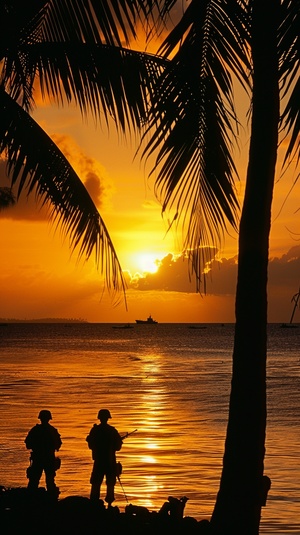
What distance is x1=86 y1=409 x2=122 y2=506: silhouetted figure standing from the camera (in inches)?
507

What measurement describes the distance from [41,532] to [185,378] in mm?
59602

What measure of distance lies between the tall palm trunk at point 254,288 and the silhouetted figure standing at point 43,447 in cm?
492

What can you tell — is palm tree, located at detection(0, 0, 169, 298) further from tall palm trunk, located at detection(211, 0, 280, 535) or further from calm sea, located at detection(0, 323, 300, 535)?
calm sea, located at detection(0, 323, 300, 535)

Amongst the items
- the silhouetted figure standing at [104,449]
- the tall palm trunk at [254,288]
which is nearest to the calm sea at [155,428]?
the silhouetted figure standing at [104,449]

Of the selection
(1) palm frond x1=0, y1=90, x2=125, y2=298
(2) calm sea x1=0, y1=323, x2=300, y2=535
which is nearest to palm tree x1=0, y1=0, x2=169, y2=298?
(1) palm frond x1=0, y1=90, x2=125, y2=298

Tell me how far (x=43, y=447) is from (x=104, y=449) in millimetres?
756

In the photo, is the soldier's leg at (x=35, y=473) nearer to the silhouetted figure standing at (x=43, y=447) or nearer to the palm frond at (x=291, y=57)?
the silhouetted figure standing at (x=43, y=447)

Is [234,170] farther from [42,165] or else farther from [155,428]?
[155,428]

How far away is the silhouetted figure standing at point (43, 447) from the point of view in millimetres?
12914

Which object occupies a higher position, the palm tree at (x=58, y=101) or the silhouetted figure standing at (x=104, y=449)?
the palm tree at (x=58, y=101)

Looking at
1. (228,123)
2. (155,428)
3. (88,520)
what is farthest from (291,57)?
(155,428)

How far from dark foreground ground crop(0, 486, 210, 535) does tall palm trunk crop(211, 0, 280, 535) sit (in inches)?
42.1

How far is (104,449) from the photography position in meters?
12.9

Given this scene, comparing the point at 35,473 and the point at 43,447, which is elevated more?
the point at 43,447
